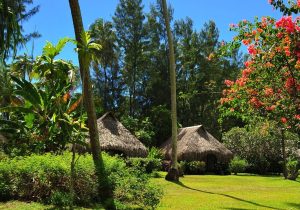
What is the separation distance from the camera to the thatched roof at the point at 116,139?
27650 mm

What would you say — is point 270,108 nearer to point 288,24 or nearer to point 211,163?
point 288,24

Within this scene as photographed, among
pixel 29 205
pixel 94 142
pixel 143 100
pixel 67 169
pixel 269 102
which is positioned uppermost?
pixel 143 100

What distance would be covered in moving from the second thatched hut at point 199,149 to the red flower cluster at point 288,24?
74.0 feet

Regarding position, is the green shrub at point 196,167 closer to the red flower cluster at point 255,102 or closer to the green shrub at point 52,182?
the green shrub at point 52,182

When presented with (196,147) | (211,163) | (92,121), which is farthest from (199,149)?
(92,121)

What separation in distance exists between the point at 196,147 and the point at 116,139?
752cm

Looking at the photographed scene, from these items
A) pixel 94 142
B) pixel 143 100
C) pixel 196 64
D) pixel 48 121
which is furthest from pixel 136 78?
pixel 94 142

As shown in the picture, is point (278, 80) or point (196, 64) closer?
point (278, 80)

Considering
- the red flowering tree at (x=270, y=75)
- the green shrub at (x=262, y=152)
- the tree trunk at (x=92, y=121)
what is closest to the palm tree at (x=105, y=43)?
the green shrub at (x=262, y=152)

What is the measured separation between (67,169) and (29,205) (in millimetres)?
1428

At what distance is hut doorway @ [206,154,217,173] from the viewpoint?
112 ft

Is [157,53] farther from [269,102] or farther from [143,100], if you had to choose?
[269,102]

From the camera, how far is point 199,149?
32.8 m

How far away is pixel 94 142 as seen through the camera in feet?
42.2
